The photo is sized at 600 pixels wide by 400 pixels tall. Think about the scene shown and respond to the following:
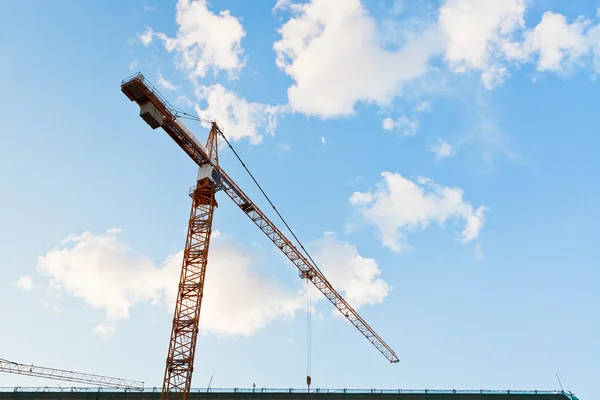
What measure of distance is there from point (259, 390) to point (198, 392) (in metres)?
7.89

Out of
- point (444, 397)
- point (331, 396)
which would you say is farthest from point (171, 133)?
point (444, 397)

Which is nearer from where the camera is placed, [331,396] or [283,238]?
[331,396]

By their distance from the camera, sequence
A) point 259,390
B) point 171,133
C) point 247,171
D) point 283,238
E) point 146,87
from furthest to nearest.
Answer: point 283,238
point 247,171
point 259,390
point 171,133
point 146,87

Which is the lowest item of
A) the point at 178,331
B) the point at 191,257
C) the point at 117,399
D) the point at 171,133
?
the point at 117,399

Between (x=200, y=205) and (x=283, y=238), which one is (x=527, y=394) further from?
(x=200, y=205)

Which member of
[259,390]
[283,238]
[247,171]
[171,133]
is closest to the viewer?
[171,133]

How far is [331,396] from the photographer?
2586 inches

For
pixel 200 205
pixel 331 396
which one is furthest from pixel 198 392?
pixel 200 205

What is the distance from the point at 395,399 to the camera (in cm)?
6588

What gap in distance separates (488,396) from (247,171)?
45.3 meters

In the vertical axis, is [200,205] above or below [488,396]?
above

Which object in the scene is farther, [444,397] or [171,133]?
[444,397]

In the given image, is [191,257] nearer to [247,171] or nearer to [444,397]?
[247,171]

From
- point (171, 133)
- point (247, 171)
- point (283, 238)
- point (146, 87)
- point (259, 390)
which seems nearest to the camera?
point (146, 87)
